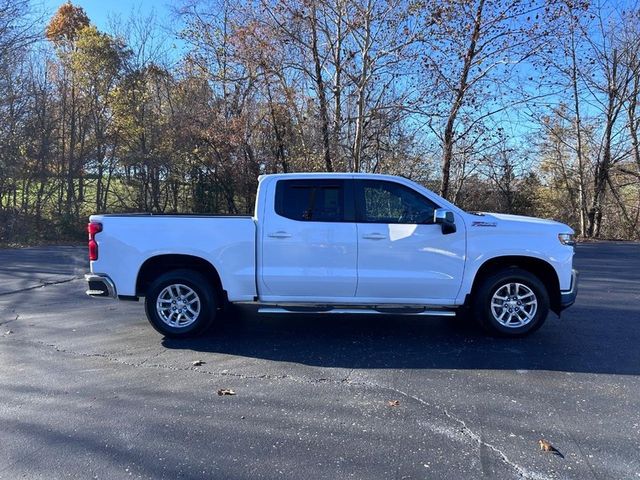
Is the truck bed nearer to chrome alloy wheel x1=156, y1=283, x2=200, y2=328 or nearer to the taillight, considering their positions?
the taillight

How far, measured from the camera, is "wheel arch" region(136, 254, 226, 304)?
604 cm

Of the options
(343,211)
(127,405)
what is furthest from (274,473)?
(343,211)

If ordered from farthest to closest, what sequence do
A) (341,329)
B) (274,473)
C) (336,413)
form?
(341,329), (336,413), (274,473)

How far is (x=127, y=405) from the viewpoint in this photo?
418cm

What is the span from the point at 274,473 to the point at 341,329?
340 cm

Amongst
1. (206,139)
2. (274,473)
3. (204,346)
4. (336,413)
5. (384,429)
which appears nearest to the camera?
(274,473)

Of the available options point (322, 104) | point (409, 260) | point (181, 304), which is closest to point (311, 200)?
point (409, 260)

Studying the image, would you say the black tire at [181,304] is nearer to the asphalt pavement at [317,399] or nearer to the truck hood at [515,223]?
→ the asphalt pavement at [317,399]

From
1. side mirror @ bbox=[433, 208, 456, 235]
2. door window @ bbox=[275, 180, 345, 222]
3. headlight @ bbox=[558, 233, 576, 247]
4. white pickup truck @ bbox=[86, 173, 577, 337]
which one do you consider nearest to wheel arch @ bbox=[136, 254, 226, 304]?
white pickup truck @ bbox=[86, 173, 577, 337]

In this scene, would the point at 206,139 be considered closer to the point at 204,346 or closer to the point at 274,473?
the point at 204,346

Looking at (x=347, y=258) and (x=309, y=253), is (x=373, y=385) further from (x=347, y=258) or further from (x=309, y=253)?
(x=309, y=253)

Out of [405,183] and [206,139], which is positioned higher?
[206,139]

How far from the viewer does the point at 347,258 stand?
19.2 feet

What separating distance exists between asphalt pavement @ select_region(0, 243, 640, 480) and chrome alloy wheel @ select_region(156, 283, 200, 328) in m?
0.26
